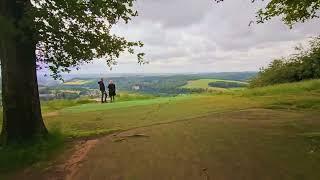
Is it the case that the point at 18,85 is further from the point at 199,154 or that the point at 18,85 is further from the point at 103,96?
the point at 103,96

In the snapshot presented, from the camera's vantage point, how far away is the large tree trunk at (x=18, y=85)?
593 inches

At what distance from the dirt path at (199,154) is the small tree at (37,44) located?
2.16 meters

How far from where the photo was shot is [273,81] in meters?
45.2

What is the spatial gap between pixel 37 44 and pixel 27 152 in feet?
12.0

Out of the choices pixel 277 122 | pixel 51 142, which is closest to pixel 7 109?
pixel 51 142

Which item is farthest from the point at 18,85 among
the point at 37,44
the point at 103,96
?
the point at 103,96

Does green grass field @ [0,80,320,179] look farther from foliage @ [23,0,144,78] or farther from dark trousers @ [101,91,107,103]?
dark trousers @ [101,91,107,103]

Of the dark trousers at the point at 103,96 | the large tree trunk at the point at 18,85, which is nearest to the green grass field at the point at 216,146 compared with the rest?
the large tree trunk at the point at 18,85

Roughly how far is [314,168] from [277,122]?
7295mm

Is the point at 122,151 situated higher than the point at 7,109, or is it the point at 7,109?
the point at 7,109

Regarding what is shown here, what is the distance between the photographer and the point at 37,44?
1595 centimetres

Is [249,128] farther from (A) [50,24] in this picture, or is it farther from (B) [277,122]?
(A) [50,24]

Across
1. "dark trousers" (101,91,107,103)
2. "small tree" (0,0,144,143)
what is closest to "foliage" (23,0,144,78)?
"small tree" (0,0,144,143)

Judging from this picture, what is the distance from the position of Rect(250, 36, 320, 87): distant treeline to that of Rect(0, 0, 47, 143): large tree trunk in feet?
100
